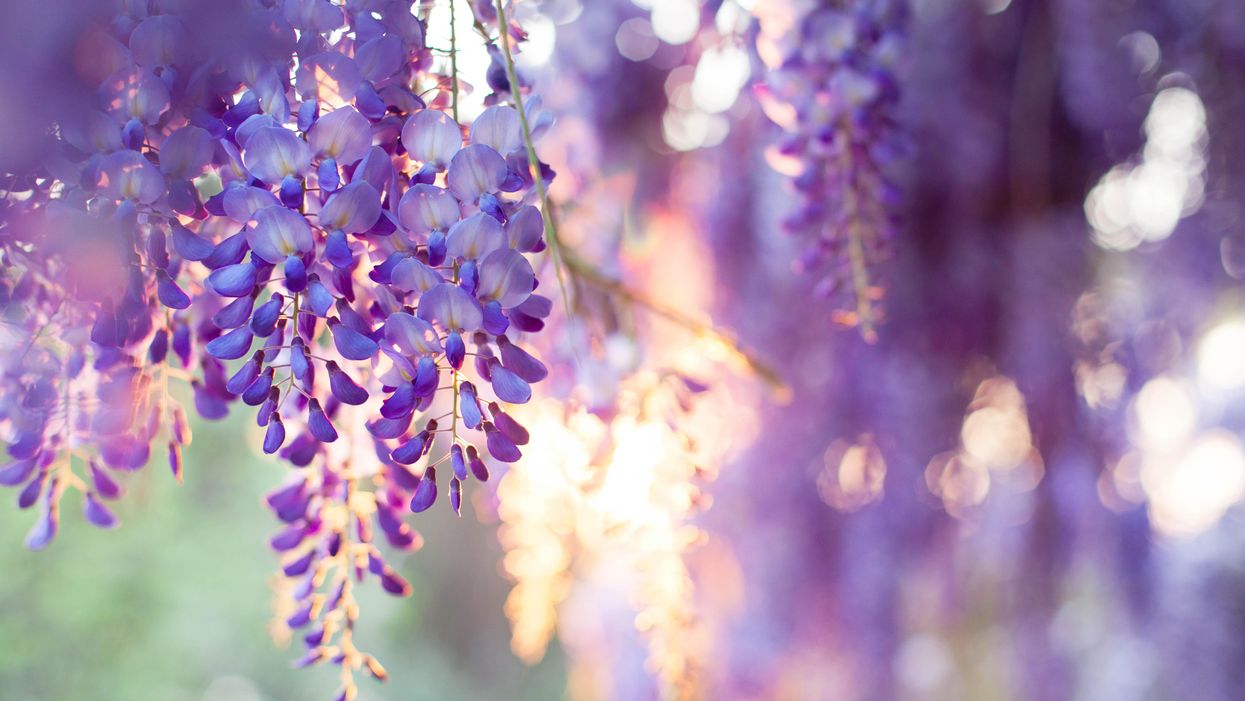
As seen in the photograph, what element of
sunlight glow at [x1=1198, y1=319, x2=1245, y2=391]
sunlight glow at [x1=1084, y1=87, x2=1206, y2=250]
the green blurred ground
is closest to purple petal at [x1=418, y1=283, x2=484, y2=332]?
sunlight glow at [x1=1084, y1=87, x2=1206, y2=250]

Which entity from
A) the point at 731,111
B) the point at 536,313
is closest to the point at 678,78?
the point at 731,111

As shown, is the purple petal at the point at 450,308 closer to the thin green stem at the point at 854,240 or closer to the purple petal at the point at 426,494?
the purple petal at the point at 426,494

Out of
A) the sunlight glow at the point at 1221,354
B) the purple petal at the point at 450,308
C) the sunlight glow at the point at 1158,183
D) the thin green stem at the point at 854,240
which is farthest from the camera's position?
the sunlight glow at the point at 1221,354

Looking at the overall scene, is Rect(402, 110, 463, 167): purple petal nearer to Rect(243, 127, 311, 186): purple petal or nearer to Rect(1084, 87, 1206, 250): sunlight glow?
Rect(243, 127, 311, 186): purple petal

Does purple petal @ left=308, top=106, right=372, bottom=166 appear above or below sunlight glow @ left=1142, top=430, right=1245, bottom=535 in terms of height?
above

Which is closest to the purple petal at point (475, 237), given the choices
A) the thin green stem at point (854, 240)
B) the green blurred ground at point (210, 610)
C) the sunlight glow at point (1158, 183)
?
the thin green stem at point (854, 240)

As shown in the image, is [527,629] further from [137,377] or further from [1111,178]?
[1111,178]

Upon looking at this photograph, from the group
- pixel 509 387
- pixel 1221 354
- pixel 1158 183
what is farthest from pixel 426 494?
pixel 1221 354
